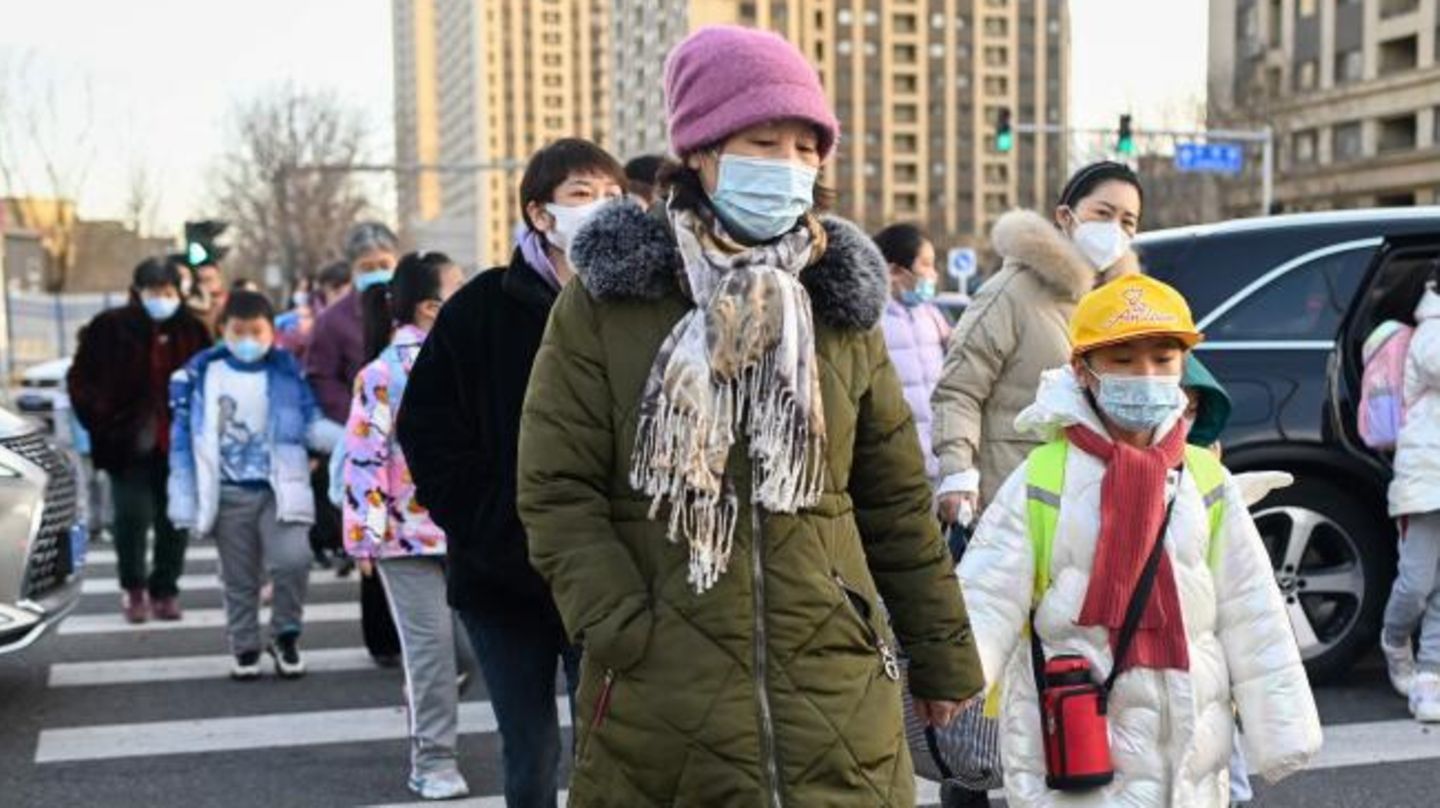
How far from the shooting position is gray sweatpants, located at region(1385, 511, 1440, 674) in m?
5.96

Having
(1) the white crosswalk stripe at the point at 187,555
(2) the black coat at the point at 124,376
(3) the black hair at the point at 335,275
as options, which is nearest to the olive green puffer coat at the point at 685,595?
(2) the black coat at the point at 124,376

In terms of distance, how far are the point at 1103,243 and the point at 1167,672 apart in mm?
1826

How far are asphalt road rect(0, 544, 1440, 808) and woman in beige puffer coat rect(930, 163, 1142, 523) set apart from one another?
53.4 inches

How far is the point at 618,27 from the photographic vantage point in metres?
160

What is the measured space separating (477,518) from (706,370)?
154 cm

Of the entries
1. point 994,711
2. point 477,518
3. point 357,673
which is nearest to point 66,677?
point 357,673

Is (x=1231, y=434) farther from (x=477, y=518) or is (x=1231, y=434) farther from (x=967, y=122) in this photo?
(x=967, y=122)

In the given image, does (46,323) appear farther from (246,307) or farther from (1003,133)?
(246,307)

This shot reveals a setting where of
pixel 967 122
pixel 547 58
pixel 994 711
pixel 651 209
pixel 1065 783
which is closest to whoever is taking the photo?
pixel 651 209

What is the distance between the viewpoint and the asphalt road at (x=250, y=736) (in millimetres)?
5367

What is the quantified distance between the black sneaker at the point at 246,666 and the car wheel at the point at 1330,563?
4.61 meters

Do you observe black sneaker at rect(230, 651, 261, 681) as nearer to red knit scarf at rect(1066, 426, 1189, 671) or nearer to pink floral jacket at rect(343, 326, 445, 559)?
pink floral jacket at rect(343, 326, 445, 559)

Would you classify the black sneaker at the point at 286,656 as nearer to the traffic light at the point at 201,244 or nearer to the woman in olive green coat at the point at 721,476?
the woman in olive green coat at the point at 721,476

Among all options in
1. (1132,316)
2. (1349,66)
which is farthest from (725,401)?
(1349,66)
